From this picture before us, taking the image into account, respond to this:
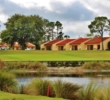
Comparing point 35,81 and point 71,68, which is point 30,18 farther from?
point 35,81

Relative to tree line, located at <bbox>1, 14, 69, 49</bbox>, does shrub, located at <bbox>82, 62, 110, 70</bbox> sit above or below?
below

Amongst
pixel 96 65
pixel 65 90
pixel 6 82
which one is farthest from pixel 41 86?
pixel 96 65

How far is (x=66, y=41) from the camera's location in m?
95.5

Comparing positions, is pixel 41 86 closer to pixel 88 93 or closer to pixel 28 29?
pixel 88 93

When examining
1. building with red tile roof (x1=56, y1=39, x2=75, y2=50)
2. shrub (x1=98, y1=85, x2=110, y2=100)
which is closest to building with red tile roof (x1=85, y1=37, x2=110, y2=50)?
building with red tile roof (x1=56, y1=39, x2=75, y2=50)

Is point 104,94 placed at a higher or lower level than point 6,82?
lower

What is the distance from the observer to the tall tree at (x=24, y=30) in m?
86.2

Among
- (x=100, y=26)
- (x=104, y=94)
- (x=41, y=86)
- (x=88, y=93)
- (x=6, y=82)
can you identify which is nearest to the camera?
(x=104, y=94)

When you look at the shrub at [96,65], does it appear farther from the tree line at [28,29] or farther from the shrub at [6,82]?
the tree line at [28,29]

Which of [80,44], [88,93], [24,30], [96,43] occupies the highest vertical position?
[24,30]

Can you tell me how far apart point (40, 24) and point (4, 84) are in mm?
75823

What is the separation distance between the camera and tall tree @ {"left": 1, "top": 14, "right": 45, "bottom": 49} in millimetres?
86188

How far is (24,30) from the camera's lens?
8594 cm

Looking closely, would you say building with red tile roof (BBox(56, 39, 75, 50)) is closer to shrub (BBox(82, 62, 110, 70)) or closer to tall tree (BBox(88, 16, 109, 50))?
tall tree (BBox(88, 16, 109, 50))
